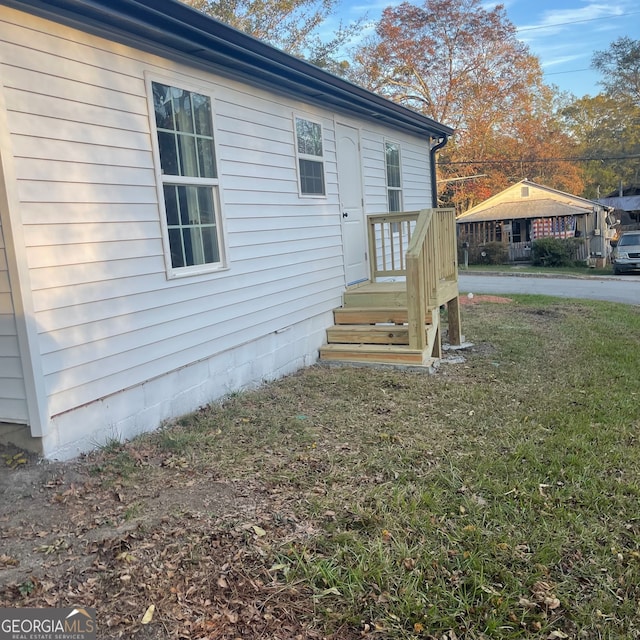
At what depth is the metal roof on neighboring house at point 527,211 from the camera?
87.9 feet

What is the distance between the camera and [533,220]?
29.0 metres

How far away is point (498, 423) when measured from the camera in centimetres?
437

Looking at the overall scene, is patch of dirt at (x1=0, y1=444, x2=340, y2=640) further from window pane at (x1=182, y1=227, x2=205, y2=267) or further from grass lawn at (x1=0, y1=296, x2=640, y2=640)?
window pane at (x1=182, y1=227, x2=205, y2=267)

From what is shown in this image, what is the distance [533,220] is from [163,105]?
28023mm

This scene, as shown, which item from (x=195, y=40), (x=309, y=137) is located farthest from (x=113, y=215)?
(x=309, y=137)

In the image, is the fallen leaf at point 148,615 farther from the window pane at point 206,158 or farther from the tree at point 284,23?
the tree at point 284,23

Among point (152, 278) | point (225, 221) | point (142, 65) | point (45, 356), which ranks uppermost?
point (142, 65)

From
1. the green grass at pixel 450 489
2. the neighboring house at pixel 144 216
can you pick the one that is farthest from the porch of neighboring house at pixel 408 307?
the neighboring house at pixel 144 216

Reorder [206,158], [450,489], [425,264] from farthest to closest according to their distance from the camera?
1. [425,264]
2. [206,158]
3. [450,489]

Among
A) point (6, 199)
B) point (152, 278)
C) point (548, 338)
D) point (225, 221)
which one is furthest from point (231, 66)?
point (548, 338)

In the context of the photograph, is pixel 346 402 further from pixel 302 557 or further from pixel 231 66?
pixel 231 66

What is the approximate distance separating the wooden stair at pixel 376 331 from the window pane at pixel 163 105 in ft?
10.8

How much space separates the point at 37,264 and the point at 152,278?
3.31 ft

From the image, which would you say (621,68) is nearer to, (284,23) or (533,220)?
(533,220)
